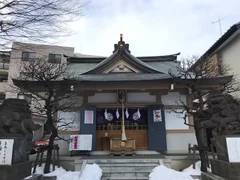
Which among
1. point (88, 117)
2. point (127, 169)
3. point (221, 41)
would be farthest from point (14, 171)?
point (221, 41)

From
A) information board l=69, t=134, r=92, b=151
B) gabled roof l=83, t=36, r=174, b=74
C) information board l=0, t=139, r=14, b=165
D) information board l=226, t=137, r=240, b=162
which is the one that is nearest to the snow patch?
information board l=69, t=134, r=92, b=151

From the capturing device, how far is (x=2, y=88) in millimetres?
26328

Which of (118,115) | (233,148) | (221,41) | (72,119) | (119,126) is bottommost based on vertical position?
(233,148)

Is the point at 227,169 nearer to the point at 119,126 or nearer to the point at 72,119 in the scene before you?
the point at 119,126

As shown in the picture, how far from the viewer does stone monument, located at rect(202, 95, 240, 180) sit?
169 inches

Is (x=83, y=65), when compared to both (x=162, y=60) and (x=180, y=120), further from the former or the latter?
(x=180, y=120)

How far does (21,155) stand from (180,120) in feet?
25.2

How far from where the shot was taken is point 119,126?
1043cm

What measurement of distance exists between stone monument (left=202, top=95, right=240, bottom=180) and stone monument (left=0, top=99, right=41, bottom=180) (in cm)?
477

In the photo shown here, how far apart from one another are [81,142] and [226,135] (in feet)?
21.1

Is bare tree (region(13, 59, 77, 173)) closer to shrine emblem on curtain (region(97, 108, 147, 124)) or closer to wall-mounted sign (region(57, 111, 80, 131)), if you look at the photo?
wall-mounted sign (region(57, 111, 80, 131))

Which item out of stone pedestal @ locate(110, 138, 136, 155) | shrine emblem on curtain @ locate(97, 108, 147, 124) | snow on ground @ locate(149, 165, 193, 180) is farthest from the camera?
shrine emblem on curtain @ locate(97, 108, 147, 124)

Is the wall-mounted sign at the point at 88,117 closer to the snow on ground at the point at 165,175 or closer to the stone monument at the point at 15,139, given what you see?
the snow on ground at the point at 165,175

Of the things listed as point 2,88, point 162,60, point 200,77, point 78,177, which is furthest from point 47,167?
point 2,88
